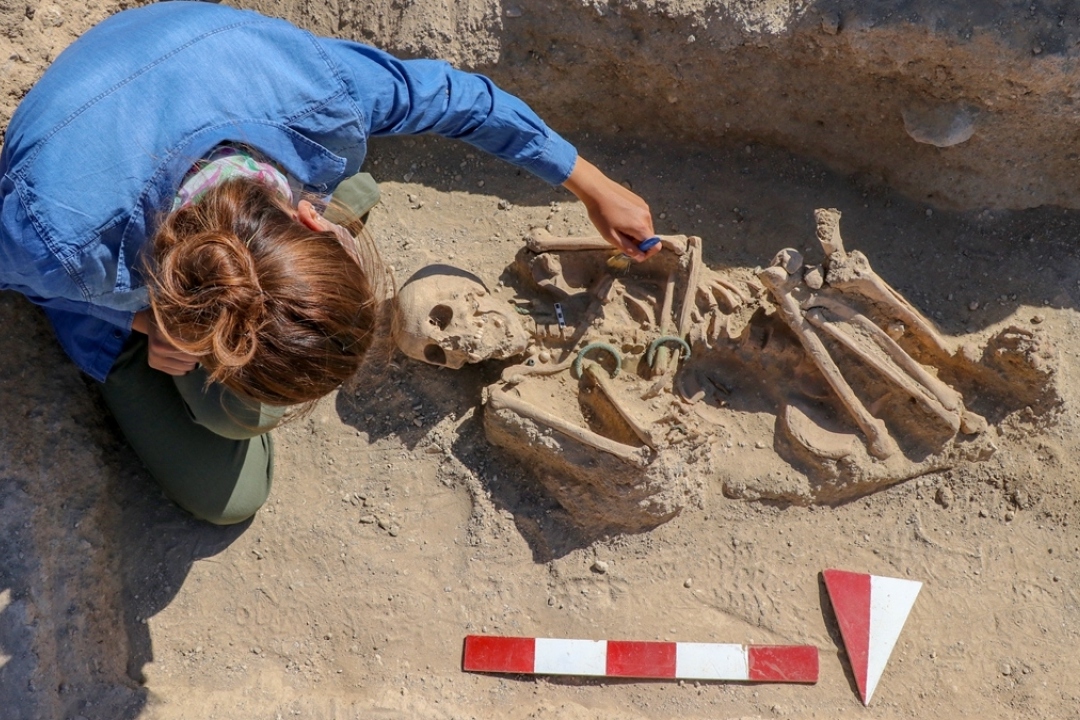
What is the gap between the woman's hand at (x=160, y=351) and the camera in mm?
2229

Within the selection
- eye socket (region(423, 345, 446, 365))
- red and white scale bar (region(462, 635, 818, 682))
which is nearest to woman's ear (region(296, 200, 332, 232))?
eye socket (region(423, 345, 446, 365))

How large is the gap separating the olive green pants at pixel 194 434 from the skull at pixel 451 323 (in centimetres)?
61

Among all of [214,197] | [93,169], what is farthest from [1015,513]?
[93,169]

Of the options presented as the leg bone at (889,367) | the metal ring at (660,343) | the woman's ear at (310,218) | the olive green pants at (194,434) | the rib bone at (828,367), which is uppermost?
the leg bone at (889,367)

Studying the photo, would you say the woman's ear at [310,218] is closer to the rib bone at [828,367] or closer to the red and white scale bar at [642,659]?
the rib bone at [828,367]

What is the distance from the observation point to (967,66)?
3.34 m

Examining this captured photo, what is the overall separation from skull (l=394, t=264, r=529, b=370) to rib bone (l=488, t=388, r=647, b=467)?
7.1 inches

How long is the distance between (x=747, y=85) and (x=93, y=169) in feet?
8.96

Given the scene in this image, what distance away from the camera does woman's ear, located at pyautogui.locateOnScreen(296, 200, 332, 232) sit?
2.10m

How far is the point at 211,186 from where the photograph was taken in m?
2.06

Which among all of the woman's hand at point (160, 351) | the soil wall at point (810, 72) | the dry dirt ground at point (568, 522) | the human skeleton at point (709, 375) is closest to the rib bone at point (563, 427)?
the human skeleton at point (709, 375)

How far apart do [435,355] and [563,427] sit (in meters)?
0.60

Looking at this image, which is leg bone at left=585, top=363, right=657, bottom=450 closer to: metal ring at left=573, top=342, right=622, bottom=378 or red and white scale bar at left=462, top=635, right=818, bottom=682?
metal ring at left=573, top=342, right=622, bottom=378

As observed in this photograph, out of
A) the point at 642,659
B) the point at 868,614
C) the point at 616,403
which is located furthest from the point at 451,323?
the point at 868,614
